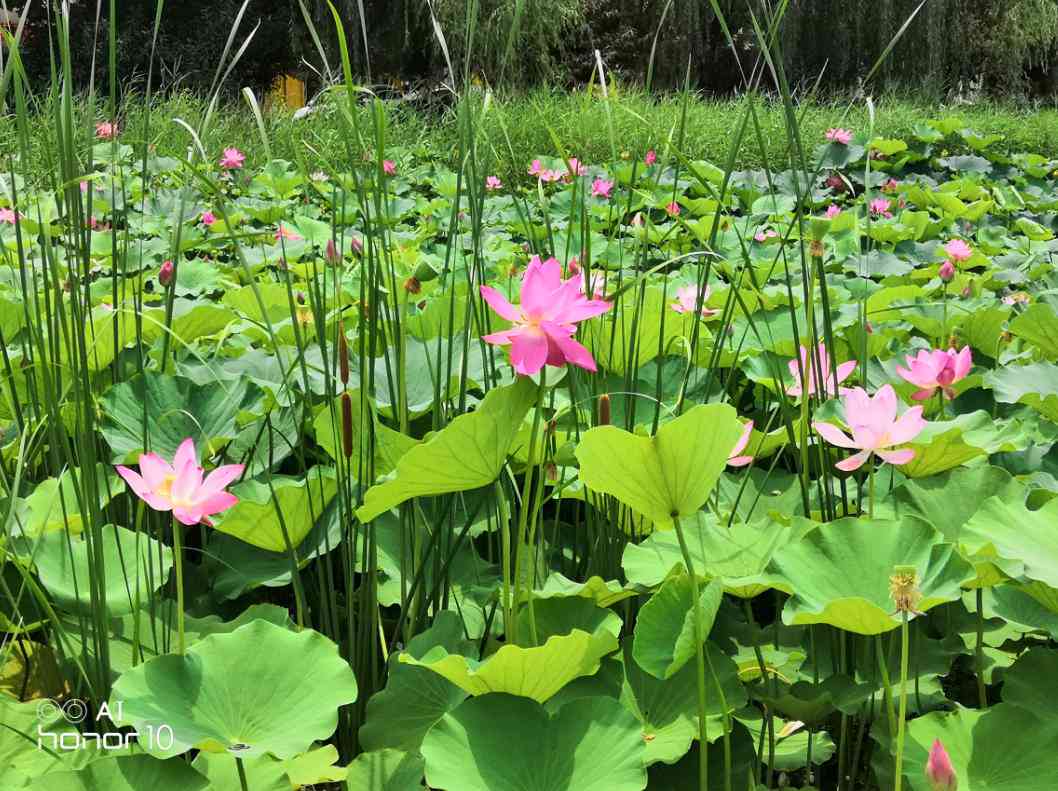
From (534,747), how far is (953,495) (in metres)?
0.43

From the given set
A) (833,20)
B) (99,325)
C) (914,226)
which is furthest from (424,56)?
(99,325)

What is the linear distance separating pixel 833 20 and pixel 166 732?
36.2 ft

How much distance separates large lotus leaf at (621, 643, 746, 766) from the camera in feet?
2.12

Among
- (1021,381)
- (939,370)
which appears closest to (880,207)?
(1021,381)

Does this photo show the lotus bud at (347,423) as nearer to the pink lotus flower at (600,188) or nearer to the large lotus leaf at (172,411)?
the large lotus leaf at (172,411)

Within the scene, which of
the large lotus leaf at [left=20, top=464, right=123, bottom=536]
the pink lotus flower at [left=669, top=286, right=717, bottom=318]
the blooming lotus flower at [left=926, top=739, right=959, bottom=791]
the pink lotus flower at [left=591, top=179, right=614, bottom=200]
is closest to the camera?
the blooming lotus flower at [left=926, top=739, right=959, bottom=791]

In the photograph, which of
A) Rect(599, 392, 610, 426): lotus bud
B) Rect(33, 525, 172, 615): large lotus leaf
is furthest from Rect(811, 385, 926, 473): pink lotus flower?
Rect(33, 525, 172, 615): large lotus leaf

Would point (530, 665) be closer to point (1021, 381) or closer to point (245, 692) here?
point (245, 692)

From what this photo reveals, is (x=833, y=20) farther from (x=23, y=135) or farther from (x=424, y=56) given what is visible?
(x=23, y=135)

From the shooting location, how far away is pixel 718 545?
769 mm

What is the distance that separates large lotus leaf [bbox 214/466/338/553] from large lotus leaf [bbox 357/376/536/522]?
15 centimetres

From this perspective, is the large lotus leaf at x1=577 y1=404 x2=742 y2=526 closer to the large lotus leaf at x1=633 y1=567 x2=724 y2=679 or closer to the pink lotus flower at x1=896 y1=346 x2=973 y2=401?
the large lotus leaf at x1=633 y1=567 x2=724 y2=679

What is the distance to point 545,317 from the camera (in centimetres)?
64

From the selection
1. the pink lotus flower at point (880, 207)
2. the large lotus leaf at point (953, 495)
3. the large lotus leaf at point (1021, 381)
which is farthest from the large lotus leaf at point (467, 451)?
the pink lotus flower at point (880, 207)
